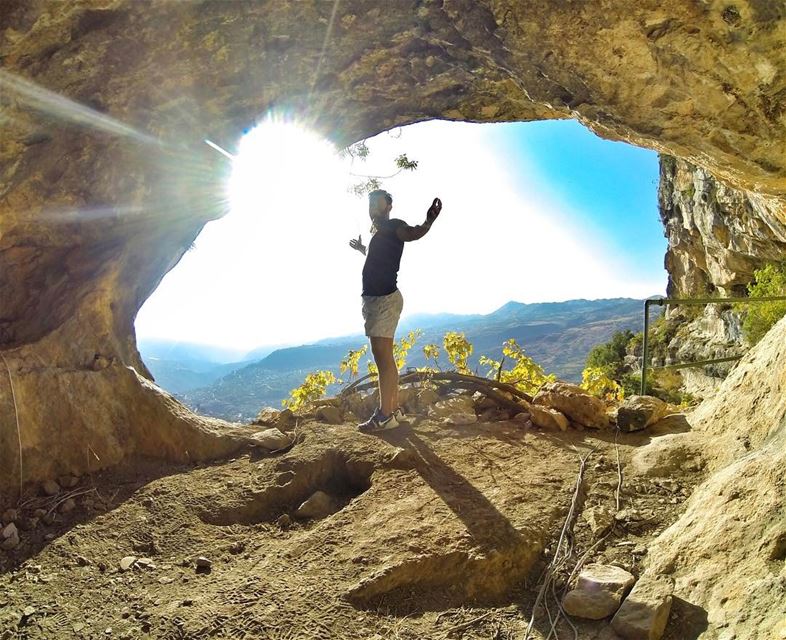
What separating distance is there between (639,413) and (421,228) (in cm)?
296

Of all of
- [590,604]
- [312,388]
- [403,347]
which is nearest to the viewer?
[590,604]

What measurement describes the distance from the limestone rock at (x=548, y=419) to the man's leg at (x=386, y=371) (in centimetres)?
159

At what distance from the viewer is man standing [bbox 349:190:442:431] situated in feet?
19.8

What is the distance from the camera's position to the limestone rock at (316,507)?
4559mm

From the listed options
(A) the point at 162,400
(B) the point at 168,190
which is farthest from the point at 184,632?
(B) the point at 168,190

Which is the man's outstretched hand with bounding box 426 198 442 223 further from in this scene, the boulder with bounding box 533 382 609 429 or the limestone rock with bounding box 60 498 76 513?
the limestone rock with bounding box 60 498 76 513

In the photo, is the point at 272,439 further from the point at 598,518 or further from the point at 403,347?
the point at 403,347

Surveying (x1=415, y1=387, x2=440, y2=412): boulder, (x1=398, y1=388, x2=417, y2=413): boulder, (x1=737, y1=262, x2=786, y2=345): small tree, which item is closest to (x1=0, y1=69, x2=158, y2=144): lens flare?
(x1=398, y1=388, x2=417, y2=413): boulder

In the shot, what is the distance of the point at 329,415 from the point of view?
22.2 feet

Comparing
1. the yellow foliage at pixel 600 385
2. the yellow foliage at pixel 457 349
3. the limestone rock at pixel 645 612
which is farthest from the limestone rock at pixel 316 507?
the yellow foliage at pixel 600 385

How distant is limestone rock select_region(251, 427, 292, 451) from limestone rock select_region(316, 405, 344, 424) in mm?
816

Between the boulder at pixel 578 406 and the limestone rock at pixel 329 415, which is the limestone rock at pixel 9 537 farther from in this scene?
the boulder at pixel 578 406

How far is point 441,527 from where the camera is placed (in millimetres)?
3838

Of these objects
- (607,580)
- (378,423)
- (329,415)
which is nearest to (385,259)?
(378,423)
